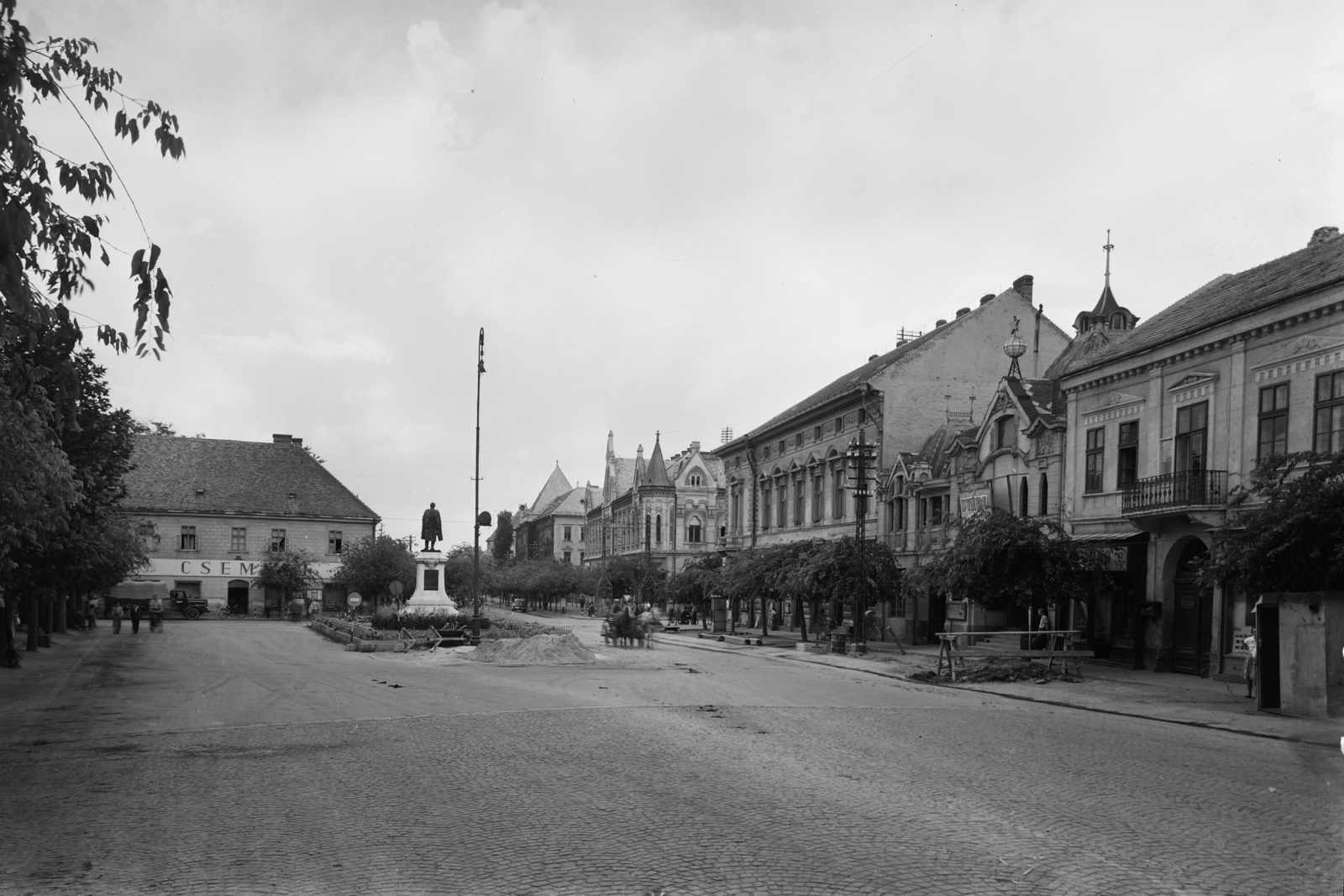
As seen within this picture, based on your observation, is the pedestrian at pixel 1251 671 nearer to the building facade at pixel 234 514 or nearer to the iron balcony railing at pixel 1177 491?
the iron balcony railing at pixel 1177 491

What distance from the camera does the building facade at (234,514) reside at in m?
69.3

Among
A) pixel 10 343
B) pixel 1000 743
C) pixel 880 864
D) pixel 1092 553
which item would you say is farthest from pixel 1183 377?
pixel 10 343

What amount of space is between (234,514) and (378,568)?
1570 cm

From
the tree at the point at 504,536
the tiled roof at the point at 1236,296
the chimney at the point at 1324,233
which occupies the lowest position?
the tree at the point at 504,536

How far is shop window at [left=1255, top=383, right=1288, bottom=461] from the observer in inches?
917

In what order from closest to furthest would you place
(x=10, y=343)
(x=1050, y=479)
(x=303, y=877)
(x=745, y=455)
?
1. (x=303, y=877)
2. (x=10, y=343)
3. (x=1050, y=479)
4. (x=745, y=455)

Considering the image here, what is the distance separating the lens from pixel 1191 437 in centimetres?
2614

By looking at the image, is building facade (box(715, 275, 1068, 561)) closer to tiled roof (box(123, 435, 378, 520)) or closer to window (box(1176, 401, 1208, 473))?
window (box(1176, 401, 1208, 473))

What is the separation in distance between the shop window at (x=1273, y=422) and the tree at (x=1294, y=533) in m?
4.29

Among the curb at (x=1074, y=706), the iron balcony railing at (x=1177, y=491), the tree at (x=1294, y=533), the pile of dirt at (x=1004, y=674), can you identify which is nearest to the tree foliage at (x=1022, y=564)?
the iron balcony railing at (x=1177, y=491)

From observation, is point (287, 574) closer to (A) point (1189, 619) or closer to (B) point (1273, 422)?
(A) point (1189, 619)

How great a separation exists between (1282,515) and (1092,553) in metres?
8.75

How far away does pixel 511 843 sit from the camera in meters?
7.87

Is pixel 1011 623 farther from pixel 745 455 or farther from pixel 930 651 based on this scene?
pixel 745 455
